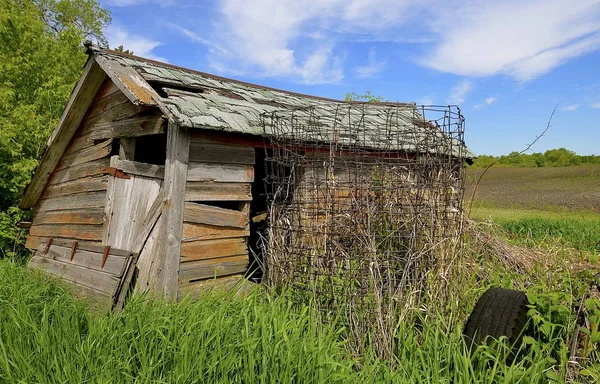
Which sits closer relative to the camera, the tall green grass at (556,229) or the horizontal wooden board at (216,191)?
the horizontal wooden board at (216,191)

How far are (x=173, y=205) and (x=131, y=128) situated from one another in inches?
61.9

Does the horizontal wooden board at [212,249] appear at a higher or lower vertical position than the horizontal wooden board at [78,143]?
lower

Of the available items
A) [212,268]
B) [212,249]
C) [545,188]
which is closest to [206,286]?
[212,268]

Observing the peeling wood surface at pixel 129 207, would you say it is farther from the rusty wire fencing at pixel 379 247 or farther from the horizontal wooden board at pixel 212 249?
the rusty wire fencing at pixel 379 247

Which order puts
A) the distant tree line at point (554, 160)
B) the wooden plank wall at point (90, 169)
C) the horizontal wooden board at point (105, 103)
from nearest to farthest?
1. the wooden plank wall at point (90, 169)
2. the horizontal wooden board at point (105, 103)
3. the distant tree line at point (554, 160)

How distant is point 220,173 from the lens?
5766 mm

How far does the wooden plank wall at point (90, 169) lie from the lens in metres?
6.23

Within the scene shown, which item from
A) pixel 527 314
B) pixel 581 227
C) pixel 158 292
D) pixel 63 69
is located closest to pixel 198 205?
pixel 158 292

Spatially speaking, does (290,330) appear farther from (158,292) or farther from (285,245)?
(158,292)

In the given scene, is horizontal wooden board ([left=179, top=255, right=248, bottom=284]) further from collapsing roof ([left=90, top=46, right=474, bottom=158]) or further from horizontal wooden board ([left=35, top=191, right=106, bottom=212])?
horizontal wooden board ([left=35, top=191, right=106, bottom=212])

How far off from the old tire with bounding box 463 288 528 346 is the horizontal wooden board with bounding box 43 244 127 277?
408cm

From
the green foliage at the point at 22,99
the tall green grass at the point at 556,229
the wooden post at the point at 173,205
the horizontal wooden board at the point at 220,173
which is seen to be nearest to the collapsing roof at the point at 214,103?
the wooden post at the point at 173,205

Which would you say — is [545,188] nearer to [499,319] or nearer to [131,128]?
[499,319]

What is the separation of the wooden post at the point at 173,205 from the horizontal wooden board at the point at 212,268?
0.46ft
